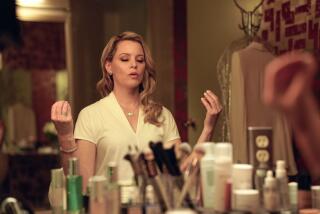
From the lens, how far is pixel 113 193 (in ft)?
3.54

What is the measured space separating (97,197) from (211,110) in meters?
0.43

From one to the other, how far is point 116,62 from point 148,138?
0.81 feet

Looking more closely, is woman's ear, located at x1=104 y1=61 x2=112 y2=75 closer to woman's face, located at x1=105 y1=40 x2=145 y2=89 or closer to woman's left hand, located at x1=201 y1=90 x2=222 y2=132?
woman's face, located at x1=105 y1=40 x2=145 y2=89

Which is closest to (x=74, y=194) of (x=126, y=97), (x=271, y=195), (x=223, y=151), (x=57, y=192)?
(x=57, y=192)

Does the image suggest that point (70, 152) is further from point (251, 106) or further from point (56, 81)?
point (251, 106)

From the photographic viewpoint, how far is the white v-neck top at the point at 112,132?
116 centimetres

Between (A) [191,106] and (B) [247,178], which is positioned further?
(A) [191,106]

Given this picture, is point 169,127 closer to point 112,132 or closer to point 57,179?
point 112,132

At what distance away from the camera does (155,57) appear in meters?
1.33

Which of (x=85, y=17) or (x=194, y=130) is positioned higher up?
(x=85, y=17)

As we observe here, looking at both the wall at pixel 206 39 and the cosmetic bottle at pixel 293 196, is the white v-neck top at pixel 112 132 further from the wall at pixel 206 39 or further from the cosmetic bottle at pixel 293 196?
the cosmetic bottle at pixel 293 196

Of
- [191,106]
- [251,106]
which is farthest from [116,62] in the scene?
[251,106]

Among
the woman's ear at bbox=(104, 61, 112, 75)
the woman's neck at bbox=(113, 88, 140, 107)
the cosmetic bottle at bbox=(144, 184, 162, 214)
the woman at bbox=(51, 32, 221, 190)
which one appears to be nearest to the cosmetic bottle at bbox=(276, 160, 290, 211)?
the woman at bbox=(51, 32, 221, 190)

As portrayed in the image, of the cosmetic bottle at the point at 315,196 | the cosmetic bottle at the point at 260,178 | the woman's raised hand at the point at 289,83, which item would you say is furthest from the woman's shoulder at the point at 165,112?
the woman's raised hand at the point at 289,83
